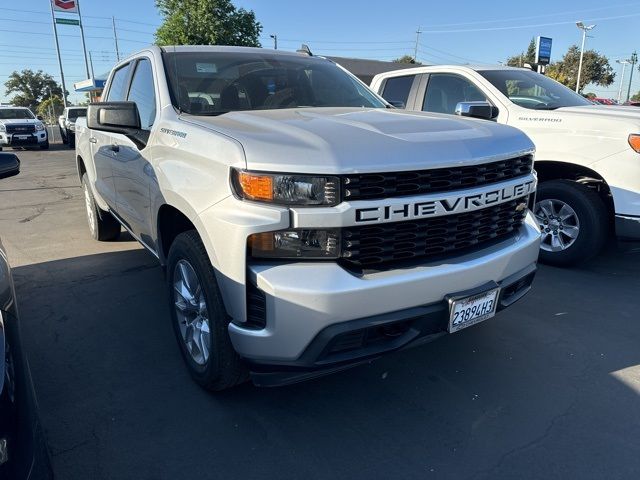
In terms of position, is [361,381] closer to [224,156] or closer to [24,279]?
[224,156]

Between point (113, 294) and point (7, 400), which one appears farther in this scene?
point (113, 294)

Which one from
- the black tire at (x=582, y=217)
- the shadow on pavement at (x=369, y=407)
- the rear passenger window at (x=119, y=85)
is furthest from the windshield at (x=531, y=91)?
the rear passenger window at (x=119, y=85)

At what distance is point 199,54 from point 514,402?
3.08 meters

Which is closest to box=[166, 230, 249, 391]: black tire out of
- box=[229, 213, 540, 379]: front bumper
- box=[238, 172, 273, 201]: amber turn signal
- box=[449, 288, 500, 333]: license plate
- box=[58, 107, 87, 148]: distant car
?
box=[229, 213, 540, 379]: front bumper

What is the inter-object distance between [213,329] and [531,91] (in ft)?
15.0

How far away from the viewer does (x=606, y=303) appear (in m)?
4.01

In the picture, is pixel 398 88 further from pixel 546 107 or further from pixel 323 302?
pixel 323 302

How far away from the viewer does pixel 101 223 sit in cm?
568

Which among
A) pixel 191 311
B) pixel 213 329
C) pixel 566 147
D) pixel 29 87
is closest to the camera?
pixel 213 329

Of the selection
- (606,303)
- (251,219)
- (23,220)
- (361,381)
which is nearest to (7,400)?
(251,219)

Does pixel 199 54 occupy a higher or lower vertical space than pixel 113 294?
higher

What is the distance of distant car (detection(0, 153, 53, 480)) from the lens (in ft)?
4.63

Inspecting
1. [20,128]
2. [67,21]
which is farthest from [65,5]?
[20,128]

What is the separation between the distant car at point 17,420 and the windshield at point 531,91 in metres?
4.95
